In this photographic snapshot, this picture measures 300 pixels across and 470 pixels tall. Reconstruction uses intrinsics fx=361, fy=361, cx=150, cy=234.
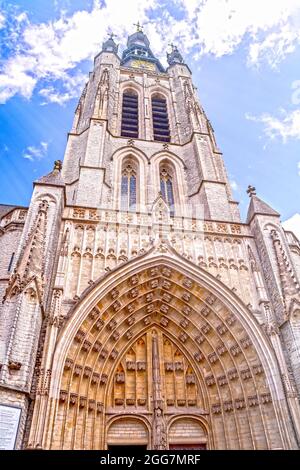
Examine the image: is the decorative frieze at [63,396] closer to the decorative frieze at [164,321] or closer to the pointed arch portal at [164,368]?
the pointed arch portal at [164,368]

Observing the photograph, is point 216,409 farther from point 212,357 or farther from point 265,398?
point 265,398

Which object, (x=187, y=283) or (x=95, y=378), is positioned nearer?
(x=95, y=378)

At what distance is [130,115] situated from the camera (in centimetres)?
1864

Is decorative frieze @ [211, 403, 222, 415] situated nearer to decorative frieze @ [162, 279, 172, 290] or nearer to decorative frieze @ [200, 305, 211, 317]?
decorative frieze @ [200, 305, 211, 317]

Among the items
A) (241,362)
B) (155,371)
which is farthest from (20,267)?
(241,362)

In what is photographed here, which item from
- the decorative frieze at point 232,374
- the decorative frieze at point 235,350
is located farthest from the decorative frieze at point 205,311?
the decorative frieze at point 232,374

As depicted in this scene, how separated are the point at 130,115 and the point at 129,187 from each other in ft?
19.3

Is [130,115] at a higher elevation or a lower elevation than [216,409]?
higher

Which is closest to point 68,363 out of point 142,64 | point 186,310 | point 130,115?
point 186,310

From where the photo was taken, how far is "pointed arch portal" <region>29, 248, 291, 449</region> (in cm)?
795

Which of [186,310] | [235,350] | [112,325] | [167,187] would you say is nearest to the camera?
[235,350]

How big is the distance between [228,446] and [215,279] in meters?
3.94

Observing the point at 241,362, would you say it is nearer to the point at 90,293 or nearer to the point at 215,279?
the point at 215,279

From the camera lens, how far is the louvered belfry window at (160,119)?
1773 cm
